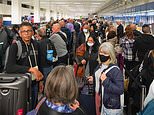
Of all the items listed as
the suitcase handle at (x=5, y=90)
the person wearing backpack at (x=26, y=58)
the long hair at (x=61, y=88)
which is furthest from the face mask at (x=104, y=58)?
the suitcase handle at (x=5, y=90)

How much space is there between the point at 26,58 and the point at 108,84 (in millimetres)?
1102

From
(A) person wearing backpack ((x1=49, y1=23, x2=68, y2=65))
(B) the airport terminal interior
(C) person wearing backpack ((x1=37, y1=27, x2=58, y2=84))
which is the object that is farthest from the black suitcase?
(A) person wearing backpack ((x1=49, y1=23, x2=68, y2=65))

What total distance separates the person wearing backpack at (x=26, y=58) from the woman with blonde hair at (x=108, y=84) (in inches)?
29.1

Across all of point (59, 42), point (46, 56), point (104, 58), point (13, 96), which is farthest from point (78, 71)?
point (13, 96)

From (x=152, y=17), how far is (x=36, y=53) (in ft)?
26.0

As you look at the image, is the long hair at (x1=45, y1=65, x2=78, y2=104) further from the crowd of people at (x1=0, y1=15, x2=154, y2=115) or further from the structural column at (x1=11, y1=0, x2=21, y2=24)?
the structural column at (x1=11, y1=0, x2=21, y2=24)

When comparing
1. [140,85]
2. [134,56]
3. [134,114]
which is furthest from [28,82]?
[134,56]

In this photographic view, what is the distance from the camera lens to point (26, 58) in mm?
3906

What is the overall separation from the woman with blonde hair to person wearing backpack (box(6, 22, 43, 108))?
739mm

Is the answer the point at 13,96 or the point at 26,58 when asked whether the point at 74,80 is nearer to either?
the point at 13,96

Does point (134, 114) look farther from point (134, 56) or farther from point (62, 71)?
point (134, 56)

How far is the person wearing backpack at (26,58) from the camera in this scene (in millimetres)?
3709

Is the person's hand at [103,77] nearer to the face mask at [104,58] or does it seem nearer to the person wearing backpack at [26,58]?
the face mask at [104,58]

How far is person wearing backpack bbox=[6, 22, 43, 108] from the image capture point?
3709 millimetres
